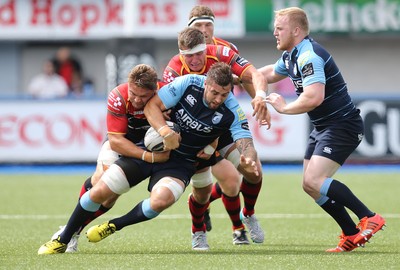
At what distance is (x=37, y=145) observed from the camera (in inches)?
747

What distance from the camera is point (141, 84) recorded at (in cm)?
812

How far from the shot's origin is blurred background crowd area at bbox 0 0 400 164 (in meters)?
18.9

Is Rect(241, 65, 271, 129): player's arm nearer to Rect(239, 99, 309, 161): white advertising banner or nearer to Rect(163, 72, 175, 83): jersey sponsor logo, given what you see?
Rect(163, 72, 175, 83): jersey sponsor logo

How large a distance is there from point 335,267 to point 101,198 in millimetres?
2000

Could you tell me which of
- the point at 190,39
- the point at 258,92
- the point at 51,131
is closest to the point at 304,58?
the point at 258,92

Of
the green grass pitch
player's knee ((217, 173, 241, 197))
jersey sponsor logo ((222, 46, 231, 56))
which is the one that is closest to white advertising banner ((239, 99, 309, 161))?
the green grass pitch

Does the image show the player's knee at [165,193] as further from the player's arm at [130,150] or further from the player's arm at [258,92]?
the player's arm at [258,92]

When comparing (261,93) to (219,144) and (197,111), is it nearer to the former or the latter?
(197,111)

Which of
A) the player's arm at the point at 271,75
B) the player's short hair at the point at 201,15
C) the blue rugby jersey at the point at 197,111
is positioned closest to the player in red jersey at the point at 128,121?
the blue rugby jersey at the point at 197,111

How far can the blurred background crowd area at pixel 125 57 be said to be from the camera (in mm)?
18938

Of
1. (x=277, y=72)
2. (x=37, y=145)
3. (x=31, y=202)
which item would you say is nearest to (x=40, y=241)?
(x=277, y=72)

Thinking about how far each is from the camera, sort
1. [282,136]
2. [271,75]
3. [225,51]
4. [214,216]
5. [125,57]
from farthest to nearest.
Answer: [125,57] → [282,136] → [214,216] → [271,75] → [225,51]

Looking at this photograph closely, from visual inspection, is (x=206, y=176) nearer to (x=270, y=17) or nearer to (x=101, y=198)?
(x=101, y=198)

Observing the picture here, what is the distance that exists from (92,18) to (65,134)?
5.25m
